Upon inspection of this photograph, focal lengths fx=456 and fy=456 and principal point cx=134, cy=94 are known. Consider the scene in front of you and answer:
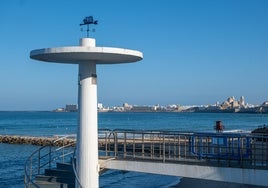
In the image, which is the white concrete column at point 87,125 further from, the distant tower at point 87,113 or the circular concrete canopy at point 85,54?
the circular concrete canopy at point 85,54

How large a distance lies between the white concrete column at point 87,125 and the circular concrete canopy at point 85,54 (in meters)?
0.37

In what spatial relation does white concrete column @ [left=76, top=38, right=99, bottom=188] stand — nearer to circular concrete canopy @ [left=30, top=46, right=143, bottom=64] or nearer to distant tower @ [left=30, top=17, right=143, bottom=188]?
distant tower @ [left=30, top=17, right=143, bottom=188]

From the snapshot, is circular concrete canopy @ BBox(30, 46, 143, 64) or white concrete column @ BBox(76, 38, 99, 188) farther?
white concrete column @ BBox(76, 38, 99, 188)

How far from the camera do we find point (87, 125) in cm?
1169

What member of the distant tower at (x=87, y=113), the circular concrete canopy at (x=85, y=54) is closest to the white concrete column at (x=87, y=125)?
the distant tower at (x=87, y=113)

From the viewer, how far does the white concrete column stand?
38.3 ft

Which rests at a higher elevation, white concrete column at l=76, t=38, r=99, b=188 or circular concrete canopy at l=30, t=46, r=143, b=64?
circular concrete canopy at l=30, t=46, r=143, b=64

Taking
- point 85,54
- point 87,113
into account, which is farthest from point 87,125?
point 85,54

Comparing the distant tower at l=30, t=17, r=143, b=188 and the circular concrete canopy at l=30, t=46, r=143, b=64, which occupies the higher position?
the circular concrete canopy at l=30, t=46, r=143, b=64

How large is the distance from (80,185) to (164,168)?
89.7 inches

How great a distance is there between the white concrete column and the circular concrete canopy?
372 millimetres

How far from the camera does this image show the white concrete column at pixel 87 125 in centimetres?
1168

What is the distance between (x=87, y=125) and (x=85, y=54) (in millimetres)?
1886

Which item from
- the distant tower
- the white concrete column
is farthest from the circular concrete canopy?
the white concrete column
